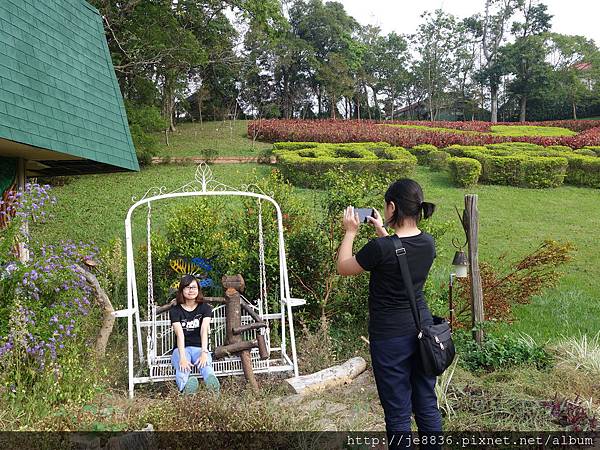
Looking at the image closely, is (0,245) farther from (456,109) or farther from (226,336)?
(456,109)

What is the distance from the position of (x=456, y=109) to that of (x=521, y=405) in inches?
1753

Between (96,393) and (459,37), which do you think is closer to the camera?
(96,393)

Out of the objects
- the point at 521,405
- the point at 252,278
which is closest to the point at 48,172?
the point at 252,278

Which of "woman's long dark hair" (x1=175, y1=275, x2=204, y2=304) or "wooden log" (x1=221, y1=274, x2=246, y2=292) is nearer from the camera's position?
"woman's long dark hair" (x1=175, y1=275, x2=204, y2=304)

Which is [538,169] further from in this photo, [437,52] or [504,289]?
[437,52]

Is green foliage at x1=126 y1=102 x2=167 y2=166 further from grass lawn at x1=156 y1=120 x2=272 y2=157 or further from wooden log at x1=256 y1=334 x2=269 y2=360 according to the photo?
wooden log at x1=256 y1=334 x2=269 y2=360

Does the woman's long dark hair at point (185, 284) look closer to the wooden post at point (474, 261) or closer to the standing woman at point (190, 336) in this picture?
the standing woman at point (190, 336)

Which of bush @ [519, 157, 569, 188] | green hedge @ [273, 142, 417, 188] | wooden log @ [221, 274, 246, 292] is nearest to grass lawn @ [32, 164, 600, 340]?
bush @ [519, 157, 569, 188]

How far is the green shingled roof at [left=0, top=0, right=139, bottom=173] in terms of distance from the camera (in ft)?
14.9

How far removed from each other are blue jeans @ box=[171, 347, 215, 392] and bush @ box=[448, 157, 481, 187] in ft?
34.0

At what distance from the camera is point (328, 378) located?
4.41 meters

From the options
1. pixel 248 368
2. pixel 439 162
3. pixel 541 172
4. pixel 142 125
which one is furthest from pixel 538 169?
pixel 248 368

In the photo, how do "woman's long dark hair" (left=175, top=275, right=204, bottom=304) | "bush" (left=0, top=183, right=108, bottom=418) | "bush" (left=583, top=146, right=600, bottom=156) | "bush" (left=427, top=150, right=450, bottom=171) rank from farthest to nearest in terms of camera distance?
1. "bush" (left=583, top=146, right=600, bottom=156)
2. "bush" (left=427, top=150, right=450, bottom=171)
3. "woman's long dark hair" (left=175, top=275, right=204, bottom=304)
4. "bush" (left=0, top=183, right=108, bottom=418)

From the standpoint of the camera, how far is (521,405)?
12.4ft
